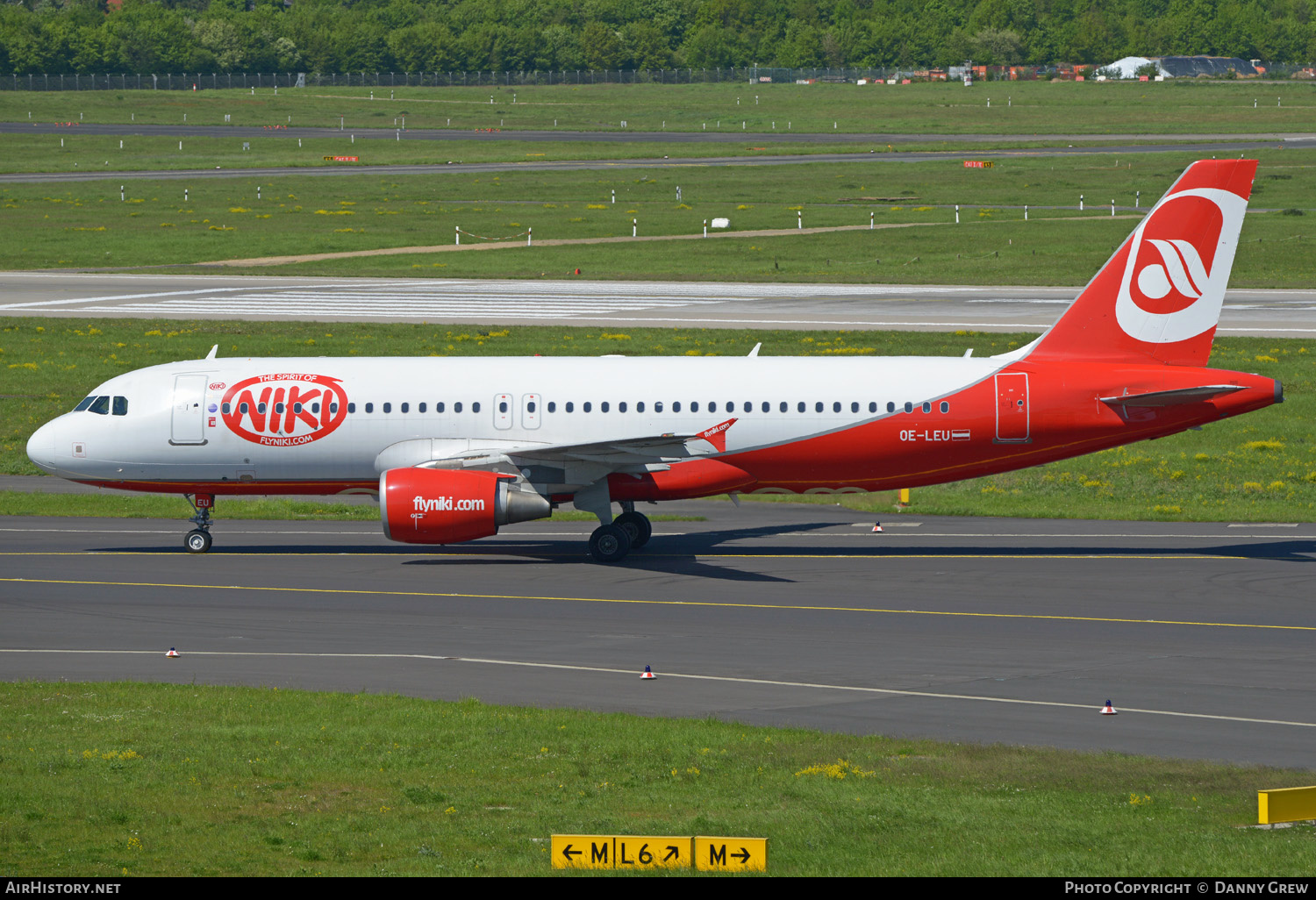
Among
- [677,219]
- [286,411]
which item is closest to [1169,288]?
[286,411]

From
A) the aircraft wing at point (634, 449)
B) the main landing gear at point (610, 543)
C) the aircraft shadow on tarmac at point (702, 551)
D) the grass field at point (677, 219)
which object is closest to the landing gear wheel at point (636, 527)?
the aircraft shadow on tarmac at point (702, 551)

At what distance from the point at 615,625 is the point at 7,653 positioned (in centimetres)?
1097

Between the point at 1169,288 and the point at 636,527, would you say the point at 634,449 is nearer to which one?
the point at 636,527

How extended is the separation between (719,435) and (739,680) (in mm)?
11125

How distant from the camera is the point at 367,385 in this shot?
119ft

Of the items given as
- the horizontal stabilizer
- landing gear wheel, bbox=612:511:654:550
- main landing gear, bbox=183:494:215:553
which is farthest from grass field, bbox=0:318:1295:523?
landing gear wheel, bbox=612:511:654:550

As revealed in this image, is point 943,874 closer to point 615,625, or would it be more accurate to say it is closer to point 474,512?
point 615,625

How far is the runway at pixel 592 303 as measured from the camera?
67438 mm

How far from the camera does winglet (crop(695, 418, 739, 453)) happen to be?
35.5 metres

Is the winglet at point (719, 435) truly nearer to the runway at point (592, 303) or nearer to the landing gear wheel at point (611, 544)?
the landing gear wheel at point (611, 544)

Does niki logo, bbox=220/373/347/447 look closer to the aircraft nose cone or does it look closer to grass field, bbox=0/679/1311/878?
the aircraft nose cone

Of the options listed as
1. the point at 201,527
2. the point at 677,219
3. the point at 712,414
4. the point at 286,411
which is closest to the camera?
the point at 712,414

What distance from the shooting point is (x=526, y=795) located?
60.6 ft

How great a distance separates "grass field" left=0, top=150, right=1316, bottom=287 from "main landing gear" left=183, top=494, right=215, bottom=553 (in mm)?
48535
